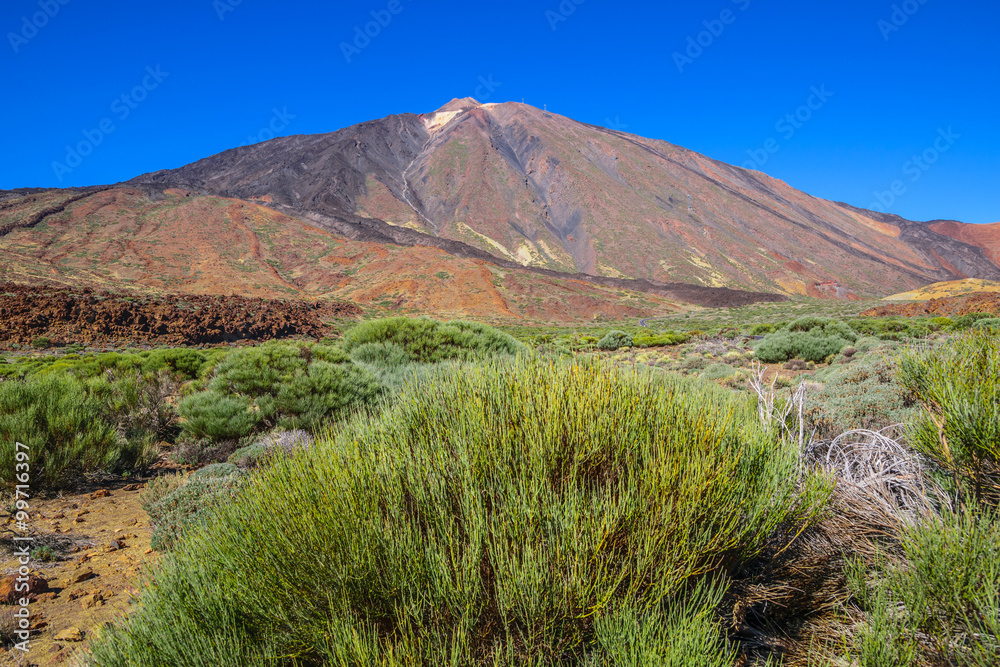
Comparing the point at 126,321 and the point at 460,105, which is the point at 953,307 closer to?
the point at 126,321

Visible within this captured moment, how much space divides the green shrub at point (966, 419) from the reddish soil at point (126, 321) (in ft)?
103

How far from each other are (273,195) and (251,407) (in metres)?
111

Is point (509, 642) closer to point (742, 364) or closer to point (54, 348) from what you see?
point (742, 364)

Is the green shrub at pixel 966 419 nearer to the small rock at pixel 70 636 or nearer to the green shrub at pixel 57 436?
the small rock at pixel 70 636

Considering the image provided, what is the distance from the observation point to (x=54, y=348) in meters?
23.5

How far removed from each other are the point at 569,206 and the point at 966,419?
11248 centimetres

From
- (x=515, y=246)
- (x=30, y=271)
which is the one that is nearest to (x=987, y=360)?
(x=30, y=271)

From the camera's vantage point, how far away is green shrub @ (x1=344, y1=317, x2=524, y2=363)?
40.8ft

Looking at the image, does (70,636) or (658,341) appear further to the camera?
(658,341)

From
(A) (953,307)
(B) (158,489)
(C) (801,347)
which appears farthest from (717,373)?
(A) (953,307)

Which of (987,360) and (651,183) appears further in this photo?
(651,183)

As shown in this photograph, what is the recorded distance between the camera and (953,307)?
91.1 feet

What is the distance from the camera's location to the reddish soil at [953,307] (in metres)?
23.3

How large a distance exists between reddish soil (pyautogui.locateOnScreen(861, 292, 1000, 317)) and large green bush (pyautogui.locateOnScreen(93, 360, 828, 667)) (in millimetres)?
26961
